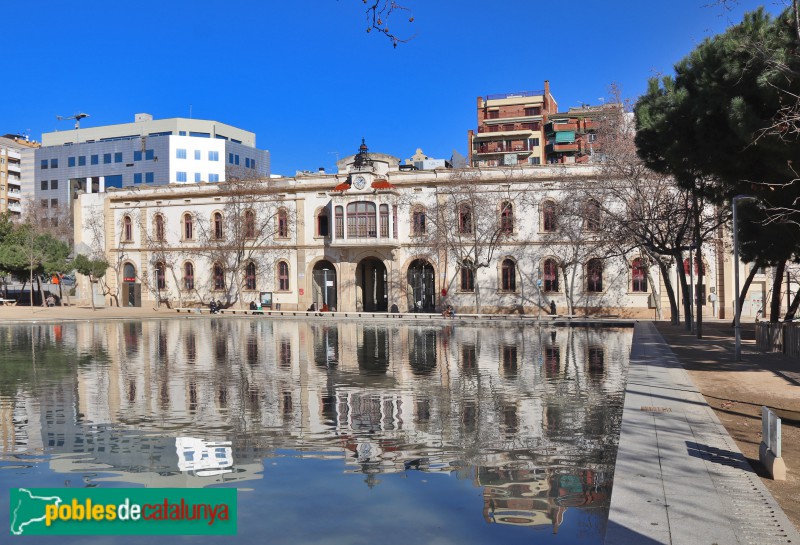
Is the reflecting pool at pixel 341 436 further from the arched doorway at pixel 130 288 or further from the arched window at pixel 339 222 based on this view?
the arched doorway at pixel 130 288

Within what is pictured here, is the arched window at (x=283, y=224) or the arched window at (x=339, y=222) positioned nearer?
the arched window at (x=339, y=222)

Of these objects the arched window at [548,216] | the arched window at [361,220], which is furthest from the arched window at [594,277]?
the arched window at [361,220]

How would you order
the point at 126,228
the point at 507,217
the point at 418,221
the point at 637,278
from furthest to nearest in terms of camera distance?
the point at 126,228, the point at 418,221, the point at 507,217, the point at 637,278

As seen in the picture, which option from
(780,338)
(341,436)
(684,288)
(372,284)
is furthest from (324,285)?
(341,436)

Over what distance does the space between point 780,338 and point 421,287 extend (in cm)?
2845

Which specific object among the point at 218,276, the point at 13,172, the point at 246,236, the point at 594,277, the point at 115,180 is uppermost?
Answer: the point at 13,172

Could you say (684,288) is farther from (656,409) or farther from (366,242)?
(366,242)

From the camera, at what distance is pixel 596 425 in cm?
1156

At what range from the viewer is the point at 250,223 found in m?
51.3

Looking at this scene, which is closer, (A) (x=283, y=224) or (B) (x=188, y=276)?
(A) (x=283, y=224)

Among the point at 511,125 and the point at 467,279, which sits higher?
the point at 511,125

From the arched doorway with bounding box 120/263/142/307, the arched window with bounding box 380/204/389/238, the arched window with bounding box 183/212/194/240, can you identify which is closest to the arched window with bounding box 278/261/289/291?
the arched window with bounding box 183/212/194/240

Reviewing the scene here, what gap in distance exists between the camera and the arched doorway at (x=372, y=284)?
5119 cm

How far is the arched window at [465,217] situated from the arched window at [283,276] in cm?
1311
